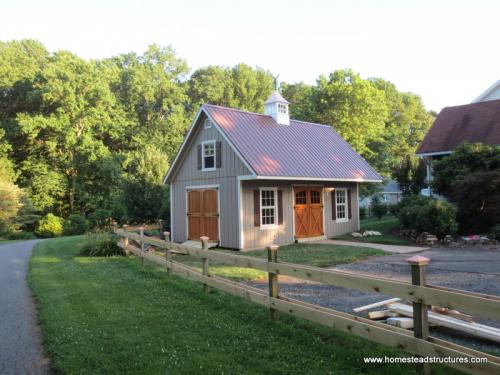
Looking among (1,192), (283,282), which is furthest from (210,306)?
(1,192)

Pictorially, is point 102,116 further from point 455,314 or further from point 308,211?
point 455,314

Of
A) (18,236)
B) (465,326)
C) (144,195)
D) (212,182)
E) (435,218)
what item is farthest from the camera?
(18,236)

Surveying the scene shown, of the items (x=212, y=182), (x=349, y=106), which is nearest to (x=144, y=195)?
(x=212, y=182)

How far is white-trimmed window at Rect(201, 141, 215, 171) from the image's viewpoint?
16608mm

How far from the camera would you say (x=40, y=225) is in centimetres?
3144

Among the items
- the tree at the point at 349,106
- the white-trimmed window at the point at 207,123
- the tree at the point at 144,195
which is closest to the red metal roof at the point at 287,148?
the white-trimmed window at the point at 207,123

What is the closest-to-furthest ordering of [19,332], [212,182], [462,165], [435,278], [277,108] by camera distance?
[19,332]
[435,278]
[212,182]
[462,165]
[277,108]

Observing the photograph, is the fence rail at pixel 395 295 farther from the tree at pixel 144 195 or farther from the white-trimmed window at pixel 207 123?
the tree at pixel 144 195

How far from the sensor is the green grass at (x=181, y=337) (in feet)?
14.1

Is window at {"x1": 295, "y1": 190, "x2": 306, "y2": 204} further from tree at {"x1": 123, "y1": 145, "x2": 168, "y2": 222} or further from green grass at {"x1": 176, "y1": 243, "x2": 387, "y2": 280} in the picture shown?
tree at {"x1": 123, "y1": 145, "x2": 168, "y2": 222}

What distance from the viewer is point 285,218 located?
54.7 feet

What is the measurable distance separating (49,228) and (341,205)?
2192 centimetres

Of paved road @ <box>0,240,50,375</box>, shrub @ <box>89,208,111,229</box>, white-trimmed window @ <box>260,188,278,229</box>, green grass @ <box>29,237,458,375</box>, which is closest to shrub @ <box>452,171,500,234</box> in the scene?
white-trimmed window @ <box>260,188,278,229</box>

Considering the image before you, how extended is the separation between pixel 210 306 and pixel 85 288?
297 centimetres
